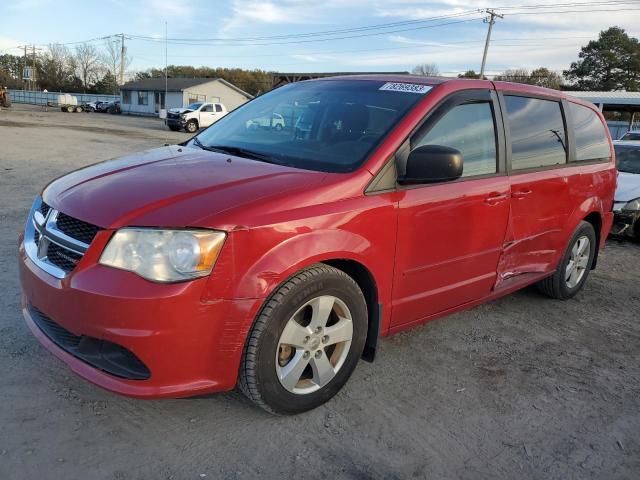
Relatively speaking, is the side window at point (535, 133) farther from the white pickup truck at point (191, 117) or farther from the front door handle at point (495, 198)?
the white pickup truck at point (191, 117)

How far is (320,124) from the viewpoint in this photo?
3.37 meters

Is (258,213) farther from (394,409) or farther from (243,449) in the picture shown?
(394,409)

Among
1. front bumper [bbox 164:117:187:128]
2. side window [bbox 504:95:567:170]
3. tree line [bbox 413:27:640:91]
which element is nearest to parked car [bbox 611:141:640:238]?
side window [bbox 504:95:567:170]

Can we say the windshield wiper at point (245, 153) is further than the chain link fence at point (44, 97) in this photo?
No

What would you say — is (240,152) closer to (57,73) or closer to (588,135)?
(588,135)

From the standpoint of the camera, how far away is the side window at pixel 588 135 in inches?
179

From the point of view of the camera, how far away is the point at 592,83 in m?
55.3

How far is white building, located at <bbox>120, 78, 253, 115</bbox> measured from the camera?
5353cm

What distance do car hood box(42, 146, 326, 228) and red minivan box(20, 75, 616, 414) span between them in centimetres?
1

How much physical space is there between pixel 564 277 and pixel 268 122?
9.64 feet

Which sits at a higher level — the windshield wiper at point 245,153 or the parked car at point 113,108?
the parked car at point 113,108

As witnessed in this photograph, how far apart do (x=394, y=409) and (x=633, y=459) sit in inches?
46.6

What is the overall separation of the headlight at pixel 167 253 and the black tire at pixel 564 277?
3406mm

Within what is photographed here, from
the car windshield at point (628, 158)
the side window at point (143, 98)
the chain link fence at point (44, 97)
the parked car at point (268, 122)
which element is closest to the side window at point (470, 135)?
the parked car at point (268, 122)
